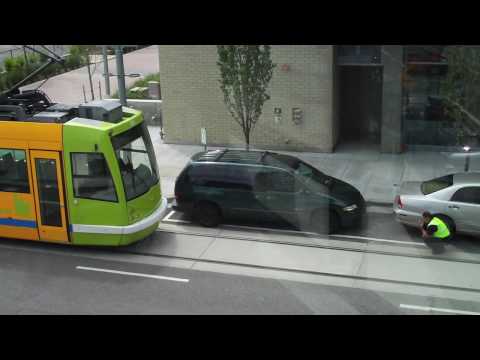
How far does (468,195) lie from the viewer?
36.2 feet

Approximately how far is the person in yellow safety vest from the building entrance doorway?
6.13 meters

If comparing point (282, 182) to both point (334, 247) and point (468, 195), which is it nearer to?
point (334, 247)

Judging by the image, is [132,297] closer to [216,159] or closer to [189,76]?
[216,159]

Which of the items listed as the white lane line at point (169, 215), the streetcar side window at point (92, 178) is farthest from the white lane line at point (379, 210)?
the streetcar side window at point (92, 178)

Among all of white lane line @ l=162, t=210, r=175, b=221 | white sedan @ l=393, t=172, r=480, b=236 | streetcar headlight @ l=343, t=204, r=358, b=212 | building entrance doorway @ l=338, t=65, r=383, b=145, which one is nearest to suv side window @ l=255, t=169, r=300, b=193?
streetcar headlight @ l=343, t=204, r=358, b=212

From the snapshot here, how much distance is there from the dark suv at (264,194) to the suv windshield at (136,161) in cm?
109

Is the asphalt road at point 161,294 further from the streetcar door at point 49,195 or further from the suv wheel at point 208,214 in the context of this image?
the suv wheel at point 208,214

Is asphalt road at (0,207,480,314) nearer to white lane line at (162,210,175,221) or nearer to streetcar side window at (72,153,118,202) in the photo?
streetcar side window at (72,153,118,202)

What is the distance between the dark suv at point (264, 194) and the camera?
38.3 feet

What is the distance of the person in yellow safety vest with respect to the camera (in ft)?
35.4

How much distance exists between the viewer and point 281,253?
10828 mm

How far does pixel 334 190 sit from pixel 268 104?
5219 mm
